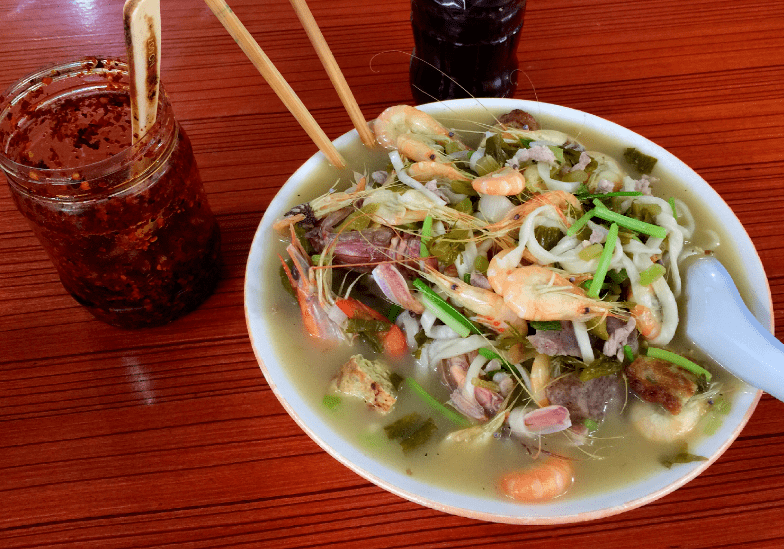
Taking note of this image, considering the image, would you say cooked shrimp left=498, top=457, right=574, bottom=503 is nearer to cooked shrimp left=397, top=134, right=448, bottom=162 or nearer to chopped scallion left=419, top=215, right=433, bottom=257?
chopped scallion left=419, top=215, right=433, bottom=257

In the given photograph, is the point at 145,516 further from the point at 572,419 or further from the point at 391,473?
the point at 572,419

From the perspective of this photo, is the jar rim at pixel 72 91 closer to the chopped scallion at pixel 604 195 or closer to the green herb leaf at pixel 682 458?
the chopped scallion at pixel 604 195

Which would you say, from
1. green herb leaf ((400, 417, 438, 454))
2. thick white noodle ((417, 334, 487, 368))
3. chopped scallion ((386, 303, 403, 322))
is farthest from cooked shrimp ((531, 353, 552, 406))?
chopped scallion ((386, 303, 403, 322))

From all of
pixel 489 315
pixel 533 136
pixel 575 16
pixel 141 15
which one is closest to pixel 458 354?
pixel 489 315

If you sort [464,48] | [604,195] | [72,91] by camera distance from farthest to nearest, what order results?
[464,48], [604,195], [72,91]

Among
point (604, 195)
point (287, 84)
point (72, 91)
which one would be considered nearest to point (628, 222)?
point (604, 195)

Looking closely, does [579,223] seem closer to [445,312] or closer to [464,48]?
[445,312]

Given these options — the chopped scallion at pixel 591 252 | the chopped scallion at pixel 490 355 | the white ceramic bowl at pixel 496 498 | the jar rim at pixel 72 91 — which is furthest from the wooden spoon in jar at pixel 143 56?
the chopped scallion at pixel 591 252
